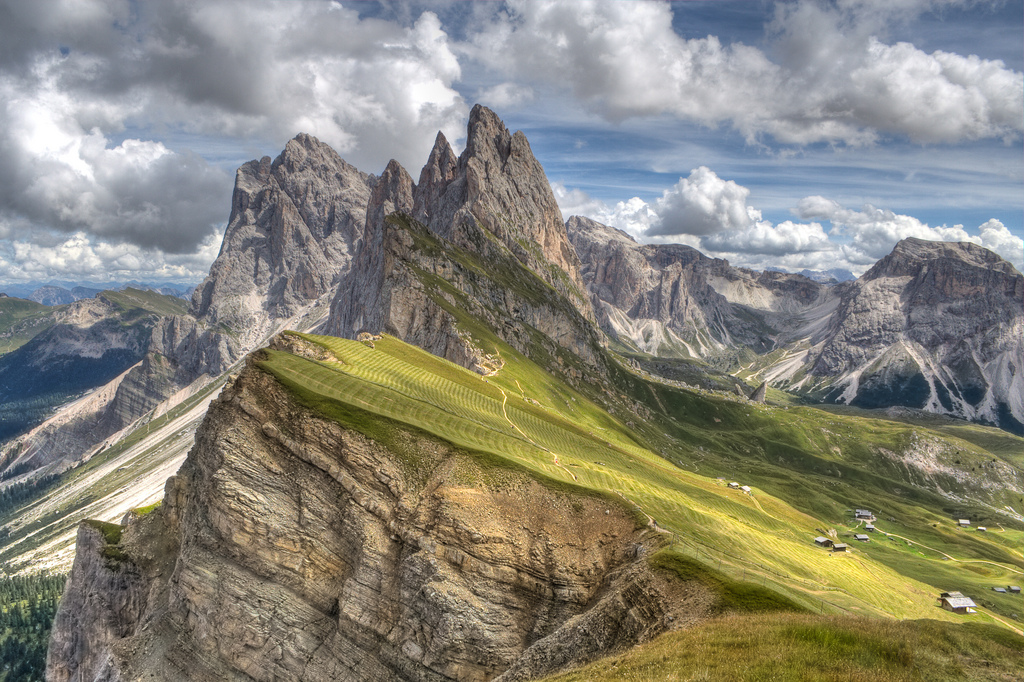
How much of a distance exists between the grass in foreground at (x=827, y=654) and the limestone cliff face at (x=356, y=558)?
1255 cm

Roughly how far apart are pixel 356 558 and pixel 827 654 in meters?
34.9

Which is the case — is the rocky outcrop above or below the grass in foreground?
below

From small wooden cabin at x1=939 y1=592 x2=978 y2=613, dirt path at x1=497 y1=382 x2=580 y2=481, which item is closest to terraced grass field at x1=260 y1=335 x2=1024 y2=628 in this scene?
dirt path at x1=497 y1=382 x2=580 y2=481

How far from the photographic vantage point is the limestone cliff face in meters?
38.7

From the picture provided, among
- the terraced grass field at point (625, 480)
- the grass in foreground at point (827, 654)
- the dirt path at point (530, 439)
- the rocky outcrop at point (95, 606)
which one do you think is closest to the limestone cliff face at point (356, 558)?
the terraced grass field at point (625, 480)

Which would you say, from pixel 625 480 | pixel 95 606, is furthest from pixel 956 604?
pixel 95 606

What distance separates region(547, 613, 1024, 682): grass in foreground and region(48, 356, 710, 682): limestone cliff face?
1255 cm

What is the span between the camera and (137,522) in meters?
60.3

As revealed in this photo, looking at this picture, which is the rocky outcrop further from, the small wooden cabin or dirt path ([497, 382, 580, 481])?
the small wooden cabin

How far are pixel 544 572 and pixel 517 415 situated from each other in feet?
150

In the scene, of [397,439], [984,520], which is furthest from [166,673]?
[984,520]

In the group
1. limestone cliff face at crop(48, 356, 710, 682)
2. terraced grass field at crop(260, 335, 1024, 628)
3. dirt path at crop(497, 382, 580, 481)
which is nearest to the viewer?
limestone cliff face at crop(48, 356, 710, 682)

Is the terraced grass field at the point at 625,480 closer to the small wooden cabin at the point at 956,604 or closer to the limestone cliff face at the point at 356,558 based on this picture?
the small wooden cabin at the point at 956,604

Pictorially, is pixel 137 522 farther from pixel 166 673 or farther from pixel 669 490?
pixel 669 490
